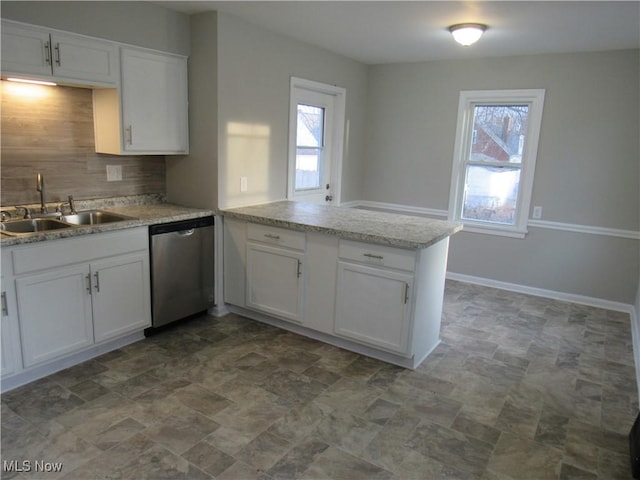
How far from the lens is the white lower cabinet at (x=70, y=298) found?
2.50m

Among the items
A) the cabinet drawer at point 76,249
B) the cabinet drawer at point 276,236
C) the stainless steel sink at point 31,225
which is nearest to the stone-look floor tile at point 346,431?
the cabinet drawer at point 276,236

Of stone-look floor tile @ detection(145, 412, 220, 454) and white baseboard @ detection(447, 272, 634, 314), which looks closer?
stone-look floor tile @ detection(145, 412, 220, 454)

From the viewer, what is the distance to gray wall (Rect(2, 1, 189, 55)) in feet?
8.64

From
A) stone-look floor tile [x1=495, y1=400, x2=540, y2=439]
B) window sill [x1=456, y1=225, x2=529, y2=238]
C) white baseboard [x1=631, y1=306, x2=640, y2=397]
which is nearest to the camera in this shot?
stone-look floor tile [x1=495, y1=400, x2=540, y2=439]

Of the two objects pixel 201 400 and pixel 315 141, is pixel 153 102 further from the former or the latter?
pixel 201 400

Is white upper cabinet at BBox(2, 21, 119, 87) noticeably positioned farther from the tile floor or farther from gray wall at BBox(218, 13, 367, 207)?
the tile floor

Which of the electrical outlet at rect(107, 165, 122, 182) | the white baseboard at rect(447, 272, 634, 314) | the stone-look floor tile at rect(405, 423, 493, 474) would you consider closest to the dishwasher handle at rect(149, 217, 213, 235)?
the electrical outlet at rect(107, 165, 122, 182)

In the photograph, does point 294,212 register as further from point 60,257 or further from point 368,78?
point 368,78

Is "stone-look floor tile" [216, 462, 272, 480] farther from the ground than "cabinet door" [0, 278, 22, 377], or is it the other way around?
"cabinet door" [0, 278, 22, 377]

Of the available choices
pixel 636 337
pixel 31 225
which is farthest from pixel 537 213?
pixel 31 225

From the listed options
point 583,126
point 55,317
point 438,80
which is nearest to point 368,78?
point 438,80

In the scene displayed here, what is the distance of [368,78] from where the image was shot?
5.28 meters

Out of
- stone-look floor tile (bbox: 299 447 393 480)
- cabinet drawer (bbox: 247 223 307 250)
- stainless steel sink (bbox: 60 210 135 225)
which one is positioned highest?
stainless steel sink (bbox: 60 210 135 225)

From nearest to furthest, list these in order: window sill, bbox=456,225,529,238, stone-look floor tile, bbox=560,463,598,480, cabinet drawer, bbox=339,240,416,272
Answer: stone-look floor tile, bbox=560,463,598,480, cabinet drawer, bbox=339,240,416,272, window sill, bbox=456,225,529,238
